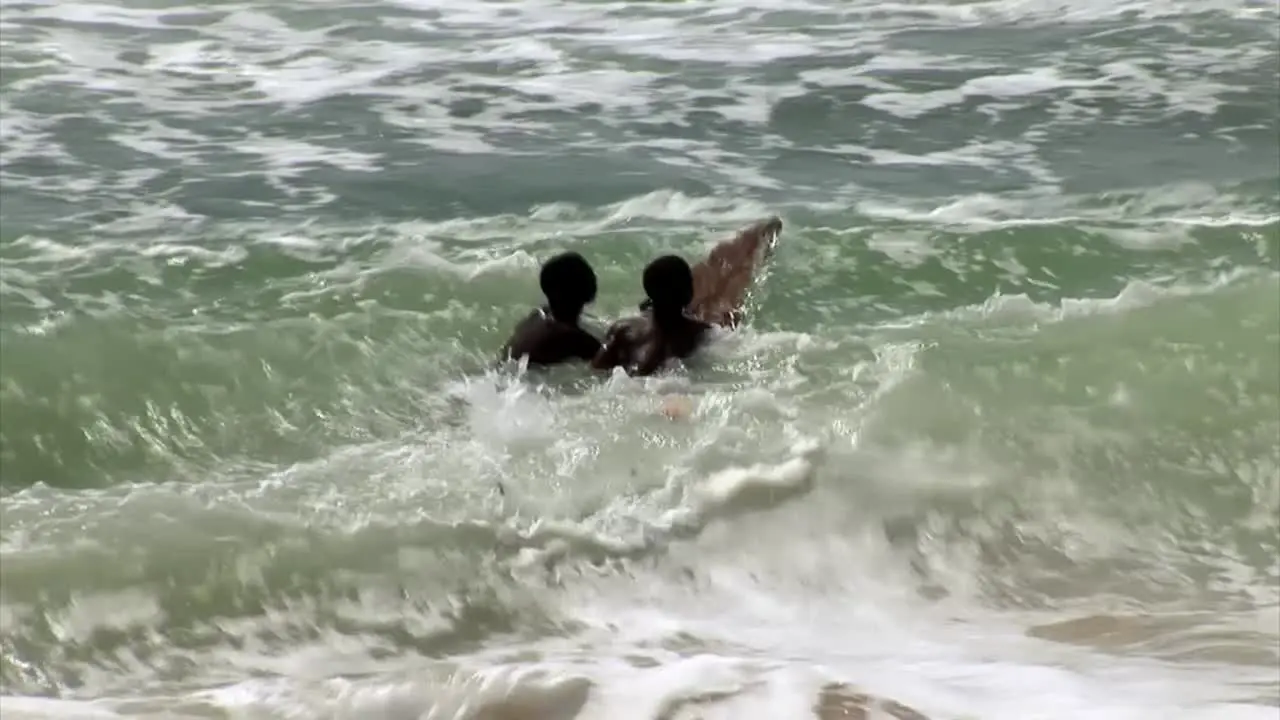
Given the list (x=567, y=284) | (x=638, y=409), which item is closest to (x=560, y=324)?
(x=567, y=284)

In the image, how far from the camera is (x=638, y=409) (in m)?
4.88

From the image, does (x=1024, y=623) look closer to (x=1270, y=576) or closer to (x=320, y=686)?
(x=1270, y=576)

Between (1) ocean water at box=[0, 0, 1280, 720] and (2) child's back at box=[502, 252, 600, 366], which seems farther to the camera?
(2) child's back at box=[502, 252, 600, 366]

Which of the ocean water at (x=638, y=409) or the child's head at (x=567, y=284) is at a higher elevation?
the child's head at (x=567, y=284)

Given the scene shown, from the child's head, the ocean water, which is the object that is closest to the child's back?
the child's head

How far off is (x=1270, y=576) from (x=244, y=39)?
9137 mm

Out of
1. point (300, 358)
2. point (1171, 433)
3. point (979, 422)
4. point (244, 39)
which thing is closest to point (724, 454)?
point (979, 422)

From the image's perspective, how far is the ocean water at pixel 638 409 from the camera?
11.2 ft

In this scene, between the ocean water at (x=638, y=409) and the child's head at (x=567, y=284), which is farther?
the child's head at (x=567, y=284)

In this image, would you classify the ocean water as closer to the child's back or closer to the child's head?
the child's back

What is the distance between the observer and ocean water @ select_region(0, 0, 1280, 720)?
3.42 meters

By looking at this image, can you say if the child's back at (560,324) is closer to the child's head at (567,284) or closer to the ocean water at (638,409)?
the child's head at (567,284)

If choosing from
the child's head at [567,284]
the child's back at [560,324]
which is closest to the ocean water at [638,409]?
the child's back at [560,324]

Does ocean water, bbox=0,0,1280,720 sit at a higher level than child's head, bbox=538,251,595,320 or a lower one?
lower
